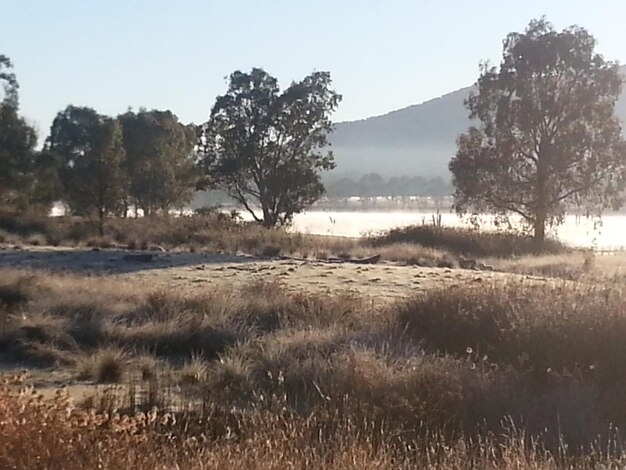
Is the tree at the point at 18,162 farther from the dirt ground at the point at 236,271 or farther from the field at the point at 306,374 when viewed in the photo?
the field at the point at 306,374

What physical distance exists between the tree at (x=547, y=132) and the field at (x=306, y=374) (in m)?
22.8

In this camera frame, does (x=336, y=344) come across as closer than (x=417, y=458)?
No

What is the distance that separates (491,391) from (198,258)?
668 inches

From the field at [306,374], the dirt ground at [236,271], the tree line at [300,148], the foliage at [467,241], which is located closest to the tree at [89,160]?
the tree line at [300,148]

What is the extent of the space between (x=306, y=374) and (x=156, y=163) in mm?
48196

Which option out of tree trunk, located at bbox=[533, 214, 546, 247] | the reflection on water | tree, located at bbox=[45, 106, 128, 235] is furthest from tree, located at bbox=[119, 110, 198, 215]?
tree trunk, located at bbox=[533, 214, 546, 247]

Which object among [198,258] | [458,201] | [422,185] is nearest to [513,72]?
[458,201]

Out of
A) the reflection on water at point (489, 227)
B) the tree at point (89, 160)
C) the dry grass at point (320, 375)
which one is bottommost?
the reflection on water at point (489, 227)

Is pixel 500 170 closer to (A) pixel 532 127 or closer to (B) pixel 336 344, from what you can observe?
(A) pixel 532 127

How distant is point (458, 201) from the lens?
43031 millimetres

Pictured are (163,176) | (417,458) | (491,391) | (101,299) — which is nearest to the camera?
(417,458)

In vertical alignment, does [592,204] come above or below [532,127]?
below

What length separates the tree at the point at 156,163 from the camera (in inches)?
2285

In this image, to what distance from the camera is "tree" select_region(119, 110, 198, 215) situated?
58.0 meters
